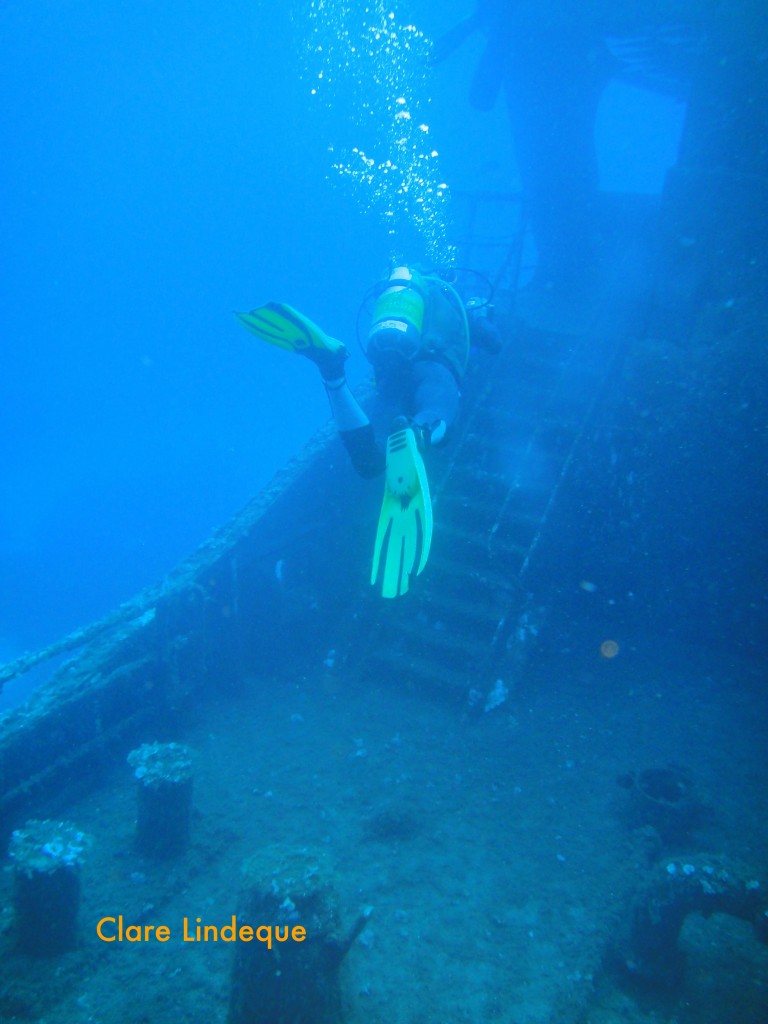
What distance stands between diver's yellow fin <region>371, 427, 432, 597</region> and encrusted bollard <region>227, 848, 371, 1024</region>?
5.47 ft

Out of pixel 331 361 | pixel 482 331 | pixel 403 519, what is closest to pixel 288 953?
pixel 403 519

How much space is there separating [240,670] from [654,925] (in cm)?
357

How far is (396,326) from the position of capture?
420 centimetres

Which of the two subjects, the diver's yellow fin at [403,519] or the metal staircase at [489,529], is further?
the metal staircase at [489,529]

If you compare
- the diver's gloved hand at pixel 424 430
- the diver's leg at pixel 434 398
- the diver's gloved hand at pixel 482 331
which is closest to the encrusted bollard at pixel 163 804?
the diver's gloved hand at pixel 424 430

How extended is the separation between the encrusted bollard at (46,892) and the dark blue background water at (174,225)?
29321 mm

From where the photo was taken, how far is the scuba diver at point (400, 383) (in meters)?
3.62

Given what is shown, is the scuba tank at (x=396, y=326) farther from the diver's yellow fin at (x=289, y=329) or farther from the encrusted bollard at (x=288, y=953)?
the encrusted bollard at (x=288, y=953)

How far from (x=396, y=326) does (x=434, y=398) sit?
2.06ft

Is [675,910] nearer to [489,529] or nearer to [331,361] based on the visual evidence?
[489,529]

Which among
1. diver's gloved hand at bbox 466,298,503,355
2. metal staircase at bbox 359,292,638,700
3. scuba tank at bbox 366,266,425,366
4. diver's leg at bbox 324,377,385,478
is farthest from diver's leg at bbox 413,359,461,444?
metal staircase at bbox 359,292,638,700

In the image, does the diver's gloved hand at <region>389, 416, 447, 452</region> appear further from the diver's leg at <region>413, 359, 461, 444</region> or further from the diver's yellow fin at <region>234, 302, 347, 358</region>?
the diver's yellow fin at <region>234, 302, 347, 358</region>

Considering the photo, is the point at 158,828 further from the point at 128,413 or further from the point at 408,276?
the point at 128,413

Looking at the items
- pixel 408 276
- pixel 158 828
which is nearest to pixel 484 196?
pixel 408 276
